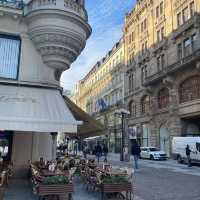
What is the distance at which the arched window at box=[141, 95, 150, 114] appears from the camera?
48250 mm

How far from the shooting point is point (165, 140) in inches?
1674

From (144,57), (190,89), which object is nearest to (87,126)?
(190,89)

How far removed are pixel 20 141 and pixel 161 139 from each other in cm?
3214

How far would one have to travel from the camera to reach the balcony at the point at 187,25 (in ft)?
117

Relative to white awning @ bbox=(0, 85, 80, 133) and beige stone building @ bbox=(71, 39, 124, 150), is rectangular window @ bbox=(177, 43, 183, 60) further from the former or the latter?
white awning @ bbox=(0, 85, 80, 133)

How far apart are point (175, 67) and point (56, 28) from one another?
89.9 ft

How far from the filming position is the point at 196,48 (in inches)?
1412

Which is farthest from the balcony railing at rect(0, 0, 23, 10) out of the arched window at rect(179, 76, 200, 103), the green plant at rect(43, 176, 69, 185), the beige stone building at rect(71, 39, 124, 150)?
the beige stone building at rect(71, 39, 124, 150)

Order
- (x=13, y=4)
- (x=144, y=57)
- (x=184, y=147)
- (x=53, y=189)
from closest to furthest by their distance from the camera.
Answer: (x=53, y=189)
(x=13, y=4)
(x=184, y=147)
(x=144, y=57)

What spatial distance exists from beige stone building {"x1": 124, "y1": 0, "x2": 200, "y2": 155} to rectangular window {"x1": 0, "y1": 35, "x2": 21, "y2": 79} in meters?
24.2

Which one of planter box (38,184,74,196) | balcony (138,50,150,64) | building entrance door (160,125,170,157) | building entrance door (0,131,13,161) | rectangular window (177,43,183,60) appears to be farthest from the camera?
balcony (138,50,150,64)

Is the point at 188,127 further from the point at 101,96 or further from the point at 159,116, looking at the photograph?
the point at 101,96

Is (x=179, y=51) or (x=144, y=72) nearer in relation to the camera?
(x=179, y=51)

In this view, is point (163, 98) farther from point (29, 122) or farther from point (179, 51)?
point (29, 122)
